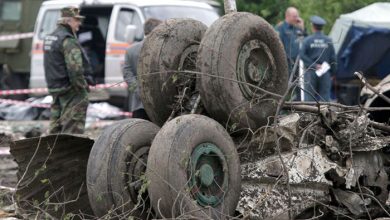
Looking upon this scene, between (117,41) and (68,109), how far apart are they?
600 cm

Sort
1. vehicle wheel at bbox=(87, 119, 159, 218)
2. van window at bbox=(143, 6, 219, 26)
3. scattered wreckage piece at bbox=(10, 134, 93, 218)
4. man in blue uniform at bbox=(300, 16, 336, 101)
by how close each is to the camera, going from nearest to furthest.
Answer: vehicle wheel at bbox=(87, 119, 159, 218) → scattered wreckage piece at bbox=(10, 134, 93, 218) → man in blue uniform at bbox=(300, 16, 336, 101) → van window at bbox=(143, 6, 219, 26)

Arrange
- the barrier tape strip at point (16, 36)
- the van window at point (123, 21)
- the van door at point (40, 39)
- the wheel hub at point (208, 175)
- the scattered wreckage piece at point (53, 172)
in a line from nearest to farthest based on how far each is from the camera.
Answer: the wheel hub at point (208, 175), the scattered wreckage piece at point (53, 172), the van window at point (123, 21), the van door at point (40, 39), the barrier tape strip at point (16, 36)

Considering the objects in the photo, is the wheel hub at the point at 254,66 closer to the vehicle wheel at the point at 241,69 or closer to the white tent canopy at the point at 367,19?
the vehicle wheel at the point at 241,69

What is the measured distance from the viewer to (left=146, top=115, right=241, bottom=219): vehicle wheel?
17.8ft

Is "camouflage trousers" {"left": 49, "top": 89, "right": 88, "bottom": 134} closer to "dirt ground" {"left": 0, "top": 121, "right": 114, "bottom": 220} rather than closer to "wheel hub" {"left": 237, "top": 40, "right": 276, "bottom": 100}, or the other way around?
"dirt ground" {"left": 0, "top": 121, "right": 114, "bottom": 220}

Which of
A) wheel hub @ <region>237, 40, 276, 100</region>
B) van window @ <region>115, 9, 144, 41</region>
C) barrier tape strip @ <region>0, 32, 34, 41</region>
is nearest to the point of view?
wheel hub @ <region>237, 40, 276, 100</region>

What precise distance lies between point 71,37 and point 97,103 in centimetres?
595

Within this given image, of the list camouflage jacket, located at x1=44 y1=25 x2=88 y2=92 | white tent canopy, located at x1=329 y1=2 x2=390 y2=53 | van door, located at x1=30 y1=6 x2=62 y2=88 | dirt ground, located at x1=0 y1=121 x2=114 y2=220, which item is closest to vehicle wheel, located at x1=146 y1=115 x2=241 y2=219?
dirt ground, located at x1=0 y1=121 x2=114 y2=220

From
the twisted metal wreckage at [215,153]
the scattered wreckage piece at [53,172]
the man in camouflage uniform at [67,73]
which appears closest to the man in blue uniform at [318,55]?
the man in camouflage uniform at [67,73]

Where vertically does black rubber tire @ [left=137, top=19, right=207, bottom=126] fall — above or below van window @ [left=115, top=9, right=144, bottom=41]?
above

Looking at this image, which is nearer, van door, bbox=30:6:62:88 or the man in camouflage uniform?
the man in camouflage uniform

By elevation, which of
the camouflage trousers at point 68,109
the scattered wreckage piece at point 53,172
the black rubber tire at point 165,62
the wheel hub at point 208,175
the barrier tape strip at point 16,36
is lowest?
the barrier tape strip at point 16,36

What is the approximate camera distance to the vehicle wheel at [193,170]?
214 inches

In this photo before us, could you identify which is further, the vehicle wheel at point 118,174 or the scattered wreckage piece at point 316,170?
the scattered wreckage piece at point 316,170
